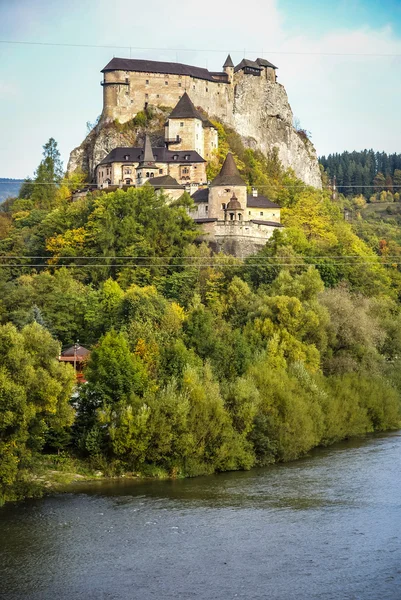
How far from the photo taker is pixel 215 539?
118 feet

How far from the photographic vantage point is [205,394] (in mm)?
47250

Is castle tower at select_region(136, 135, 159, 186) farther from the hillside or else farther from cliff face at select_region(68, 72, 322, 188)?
cliff face at select_region(68, 72, 322, 188)

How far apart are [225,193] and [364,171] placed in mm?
97091

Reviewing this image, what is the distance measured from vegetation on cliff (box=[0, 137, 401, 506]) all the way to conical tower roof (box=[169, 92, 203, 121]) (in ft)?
23.6

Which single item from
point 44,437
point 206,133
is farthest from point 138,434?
point 206,133

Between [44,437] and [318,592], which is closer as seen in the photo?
[318,592]

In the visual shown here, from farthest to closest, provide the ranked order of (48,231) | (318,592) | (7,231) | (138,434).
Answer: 1. (7,231)
2. (48,231)
3. (138,434)
4. (318,592)

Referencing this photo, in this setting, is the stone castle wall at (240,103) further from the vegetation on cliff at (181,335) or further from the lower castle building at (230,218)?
the lower castle building at (230,218)

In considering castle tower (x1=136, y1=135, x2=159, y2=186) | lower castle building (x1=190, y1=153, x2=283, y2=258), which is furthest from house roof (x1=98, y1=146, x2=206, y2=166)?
lower castle building (x1=190, y1=153, x2=283, y2=258)

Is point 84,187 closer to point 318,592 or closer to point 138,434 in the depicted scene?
point 138,434

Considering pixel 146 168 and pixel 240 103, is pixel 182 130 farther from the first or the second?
pixel 240 103

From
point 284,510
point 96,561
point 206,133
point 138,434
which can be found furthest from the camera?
point 206,133

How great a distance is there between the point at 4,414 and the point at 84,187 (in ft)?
177

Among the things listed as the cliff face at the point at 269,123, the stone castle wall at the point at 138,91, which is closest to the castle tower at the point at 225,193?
the stone castle wall at the point at 138,91
